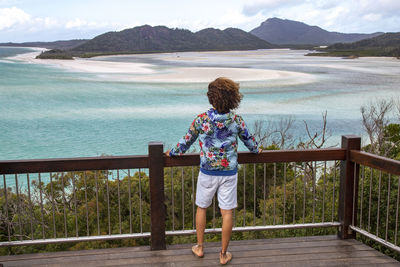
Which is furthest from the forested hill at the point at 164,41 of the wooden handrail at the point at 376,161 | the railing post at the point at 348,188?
the wooden handrail at the point at 376,161

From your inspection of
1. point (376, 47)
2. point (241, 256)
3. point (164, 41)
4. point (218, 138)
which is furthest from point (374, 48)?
point (218, 138)

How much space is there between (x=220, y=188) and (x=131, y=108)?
54.2 metres

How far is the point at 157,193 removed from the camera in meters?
3.86

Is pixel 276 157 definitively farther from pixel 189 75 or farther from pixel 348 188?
pixel 189 75

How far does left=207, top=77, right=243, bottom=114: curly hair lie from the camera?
3.21 meters

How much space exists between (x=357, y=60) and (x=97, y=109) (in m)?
88.9

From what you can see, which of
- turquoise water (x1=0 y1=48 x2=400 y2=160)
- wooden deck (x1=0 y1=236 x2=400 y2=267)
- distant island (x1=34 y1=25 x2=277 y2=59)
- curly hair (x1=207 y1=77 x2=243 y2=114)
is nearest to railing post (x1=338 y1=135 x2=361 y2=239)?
wooden deck (x1=0 y1=236 x2=400 y2=267)

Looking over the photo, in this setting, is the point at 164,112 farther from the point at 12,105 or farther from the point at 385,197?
the point at 385,197

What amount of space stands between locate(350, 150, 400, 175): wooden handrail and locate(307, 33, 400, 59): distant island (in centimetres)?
11282

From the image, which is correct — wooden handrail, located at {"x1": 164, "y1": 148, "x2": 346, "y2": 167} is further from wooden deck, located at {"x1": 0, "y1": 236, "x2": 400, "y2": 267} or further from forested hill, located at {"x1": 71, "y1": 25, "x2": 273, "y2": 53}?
forested hill, located at {"x1": 71, "y1": 25, "x2": 273, "y2": 53}

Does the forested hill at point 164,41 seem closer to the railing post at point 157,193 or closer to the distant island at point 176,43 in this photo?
the distant island at point 176,43

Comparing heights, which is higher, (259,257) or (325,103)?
(259,257)

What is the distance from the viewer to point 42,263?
3668 millimetres

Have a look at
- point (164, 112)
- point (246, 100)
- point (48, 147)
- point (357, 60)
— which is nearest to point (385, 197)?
point (48, 147)
